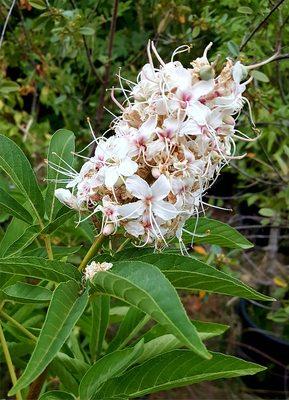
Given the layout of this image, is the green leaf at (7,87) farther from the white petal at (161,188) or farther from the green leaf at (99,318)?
the white petal at (161,188)

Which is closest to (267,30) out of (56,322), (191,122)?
(191,122)

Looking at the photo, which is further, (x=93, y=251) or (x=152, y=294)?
(x=93, y=251)

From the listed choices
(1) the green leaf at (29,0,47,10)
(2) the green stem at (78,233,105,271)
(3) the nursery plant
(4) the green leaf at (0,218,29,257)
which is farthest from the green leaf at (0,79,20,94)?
(2) the green stem at (78,233,105,271)

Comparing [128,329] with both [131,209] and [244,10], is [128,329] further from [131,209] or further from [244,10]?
[244,10]

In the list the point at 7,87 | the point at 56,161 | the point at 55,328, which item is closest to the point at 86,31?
the point at 7,87

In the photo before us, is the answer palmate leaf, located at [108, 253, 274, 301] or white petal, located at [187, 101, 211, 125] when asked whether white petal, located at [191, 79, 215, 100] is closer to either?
white petal, located at [187, 101, 211, 125]

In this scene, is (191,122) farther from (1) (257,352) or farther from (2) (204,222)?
(1) (257,352)
